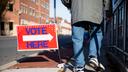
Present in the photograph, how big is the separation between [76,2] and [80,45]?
26.6 inches

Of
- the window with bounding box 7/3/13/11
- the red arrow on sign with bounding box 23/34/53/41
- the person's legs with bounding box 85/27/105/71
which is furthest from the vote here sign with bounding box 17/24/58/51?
the window with bounding box 7/3/13/11

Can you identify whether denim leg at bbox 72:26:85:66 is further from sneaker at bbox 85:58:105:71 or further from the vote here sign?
the vote here sign

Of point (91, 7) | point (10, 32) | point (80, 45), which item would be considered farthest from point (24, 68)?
point (10, 32)

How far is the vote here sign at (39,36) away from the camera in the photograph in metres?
7.26

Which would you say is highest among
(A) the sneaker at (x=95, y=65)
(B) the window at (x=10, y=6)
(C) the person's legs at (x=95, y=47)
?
(B) the window at (x=10, y=6)

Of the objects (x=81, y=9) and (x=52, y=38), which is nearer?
(x=81, y=9)

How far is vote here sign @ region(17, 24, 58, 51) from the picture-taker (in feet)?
23.8

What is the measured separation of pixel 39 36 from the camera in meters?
7.30

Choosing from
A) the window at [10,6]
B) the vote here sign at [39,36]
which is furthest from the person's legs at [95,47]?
the window at [10,6]

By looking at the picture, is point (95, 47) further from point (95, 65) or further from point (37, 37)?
point (37, 37)

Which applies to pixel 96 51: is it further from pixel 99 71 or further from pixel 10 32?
pixel 10 32

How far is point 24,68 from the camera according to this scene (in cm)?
663

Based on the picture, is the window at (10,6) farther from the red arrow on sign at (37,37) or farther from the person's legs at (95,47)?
the person's legs at (95,47)

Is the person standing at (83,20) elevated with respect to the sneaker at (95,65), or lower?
elevated
